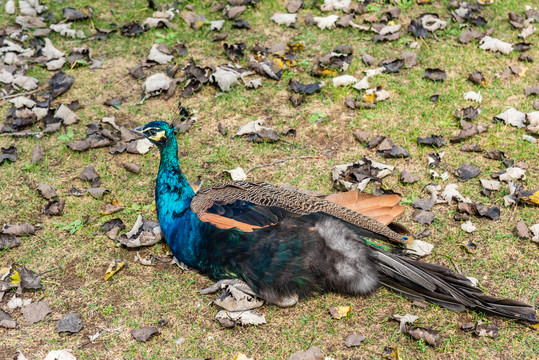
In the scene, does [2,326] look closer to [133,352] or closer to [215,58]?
[133,352]

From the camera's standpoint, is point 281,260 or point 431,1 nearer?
point 281,260

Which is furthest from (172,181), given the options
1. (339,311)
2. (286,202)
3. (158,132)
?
(339,311)

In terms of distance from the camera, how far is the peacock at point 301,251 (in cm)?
365

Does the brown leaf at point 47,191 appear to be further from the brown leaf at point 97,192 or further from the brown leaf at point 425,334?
the brown leaf at point 425,334

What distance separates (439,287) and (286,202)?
1156mm

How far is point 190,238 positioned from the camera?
3.88 metres

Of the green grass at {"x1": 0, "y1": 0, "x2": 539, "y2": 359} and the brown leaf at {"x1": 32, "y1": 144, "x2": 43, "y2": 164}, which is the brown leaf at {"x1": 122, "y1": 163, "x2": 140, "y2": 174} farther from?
the brown leaf at {"x1": 32, "y1": 144, "x2": 43, "y2": 164}

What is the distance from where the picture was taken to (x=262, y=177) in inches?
191

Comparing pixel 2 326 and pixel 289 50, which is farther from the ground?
pixel 289 50

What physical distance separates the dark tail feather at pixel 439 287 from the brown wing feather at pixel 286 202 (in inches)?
8.0

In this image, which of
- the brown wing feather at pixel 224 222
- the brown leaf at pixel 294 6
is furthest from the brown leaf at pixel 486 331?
the brown leaf at pixel 294 6

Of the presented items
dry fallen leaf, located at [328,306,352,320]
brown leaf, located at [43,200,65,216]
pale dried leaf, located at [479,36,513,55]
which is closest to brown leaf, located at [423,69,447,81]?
pale dried leaf, located at [479,36,513,55]

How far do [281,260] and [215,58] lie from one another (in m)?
3.29

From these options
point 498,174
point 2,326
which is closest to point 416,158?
point 498,174
